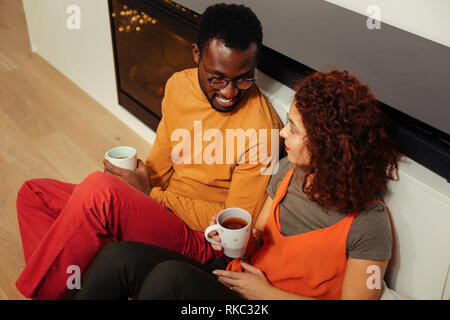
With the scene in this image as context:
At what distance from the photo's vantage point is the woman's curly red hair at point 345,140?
1.07m

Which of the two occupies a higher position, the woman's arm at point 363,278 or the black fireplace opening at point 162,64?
the black fireplace opening at point 162,64

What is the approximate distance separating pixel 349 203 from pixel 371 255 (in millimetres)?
127

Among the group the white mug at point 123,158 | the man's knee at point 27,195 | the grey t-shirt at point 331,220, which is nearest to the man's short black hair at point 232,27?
the grey t-shirt at point 331,220

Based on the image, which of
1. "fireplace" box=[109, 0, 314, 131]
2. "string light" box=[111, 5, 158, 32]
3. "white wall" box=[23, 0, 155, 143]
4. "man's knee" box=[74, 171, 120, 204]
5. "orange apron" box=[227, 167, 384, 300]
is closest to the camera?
"orange apron" box=[227, 167, 384, 300]

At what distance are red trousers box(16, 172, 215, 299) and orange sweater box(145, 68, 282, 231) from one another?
0.38 feet

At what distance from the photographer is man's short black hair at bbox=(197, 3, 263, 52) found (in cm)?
121

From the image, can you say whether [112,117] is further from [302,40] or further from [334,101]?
[334,101]

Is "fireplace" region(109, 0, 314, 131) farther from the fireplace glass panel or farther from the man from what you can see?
the man

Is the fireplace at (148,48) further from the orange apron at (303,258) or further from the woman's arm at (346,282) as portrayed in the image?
the woman's arm at (346,282)

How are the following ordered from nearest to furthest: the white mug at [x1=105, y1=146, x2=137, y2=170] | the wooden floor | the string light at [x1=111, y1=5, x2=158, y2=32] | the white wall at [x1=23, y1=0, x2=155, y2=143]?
1. the white mug at [x1=105, y1=146, x2=137, y2=170]
2. the wooden floor
3. the string light at [x1=111, y1=5, x2=158, y2=32]
4. the white wall at [x1=23, y1=0, x2=155, y2=143]

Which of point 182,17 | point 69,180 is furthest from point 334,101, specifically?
point 69,180

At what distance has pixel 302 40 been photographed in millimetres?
1520

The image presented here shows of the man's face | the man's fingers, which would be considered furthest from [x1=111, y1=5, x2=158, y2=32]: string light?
the man's fingers

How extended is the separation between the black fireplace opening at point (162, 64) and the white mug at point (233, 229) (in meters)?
0.42
